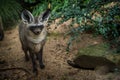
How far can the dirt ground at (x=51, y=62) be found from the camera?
6.17 metres

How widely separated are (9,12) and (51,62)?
3.57 meters

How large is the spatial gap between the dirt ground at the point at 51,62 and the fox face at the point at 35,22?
40.4 inches

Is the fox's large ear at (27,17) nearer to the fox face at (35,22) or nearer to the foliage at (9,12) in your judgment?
the fox face at (35,22)

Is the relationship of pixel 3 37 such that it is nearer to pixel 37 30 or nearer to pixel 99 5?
pixel 37 30

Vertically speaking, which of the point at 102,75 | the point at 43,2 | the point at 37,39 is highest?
the point at 43,2

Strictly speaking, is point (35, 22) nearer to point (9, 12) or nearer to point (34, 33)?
point (34, 33)

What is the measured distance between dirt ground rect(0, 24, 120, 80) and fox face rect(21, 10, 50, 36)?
103cm

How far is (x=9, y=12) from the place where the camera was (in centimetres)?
970

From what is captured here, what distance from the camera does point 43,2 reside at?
979 centimetres

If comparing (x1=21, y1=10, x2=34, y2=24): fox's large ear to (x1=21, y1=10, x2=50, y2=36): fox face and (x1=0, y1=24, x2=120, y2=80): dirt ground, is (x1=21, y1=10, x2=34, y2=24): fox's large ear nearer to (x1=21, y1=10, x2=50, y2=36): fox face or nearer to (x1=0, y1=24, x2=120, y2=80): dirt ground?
(x1=21, y1=10, x2=50, y2=36): fox face

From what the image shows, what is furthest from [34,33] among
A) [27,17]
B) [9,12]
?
[9,12]

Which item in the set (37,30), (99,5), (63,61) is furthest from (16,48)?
(99,5)

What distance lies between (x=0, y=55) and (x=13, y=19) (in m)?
2.39

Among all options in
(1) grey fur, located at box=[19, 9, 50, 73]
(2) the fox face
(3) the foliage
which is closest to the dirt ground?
(1) grey fur, located at box=[19, 9, 50, 73]
